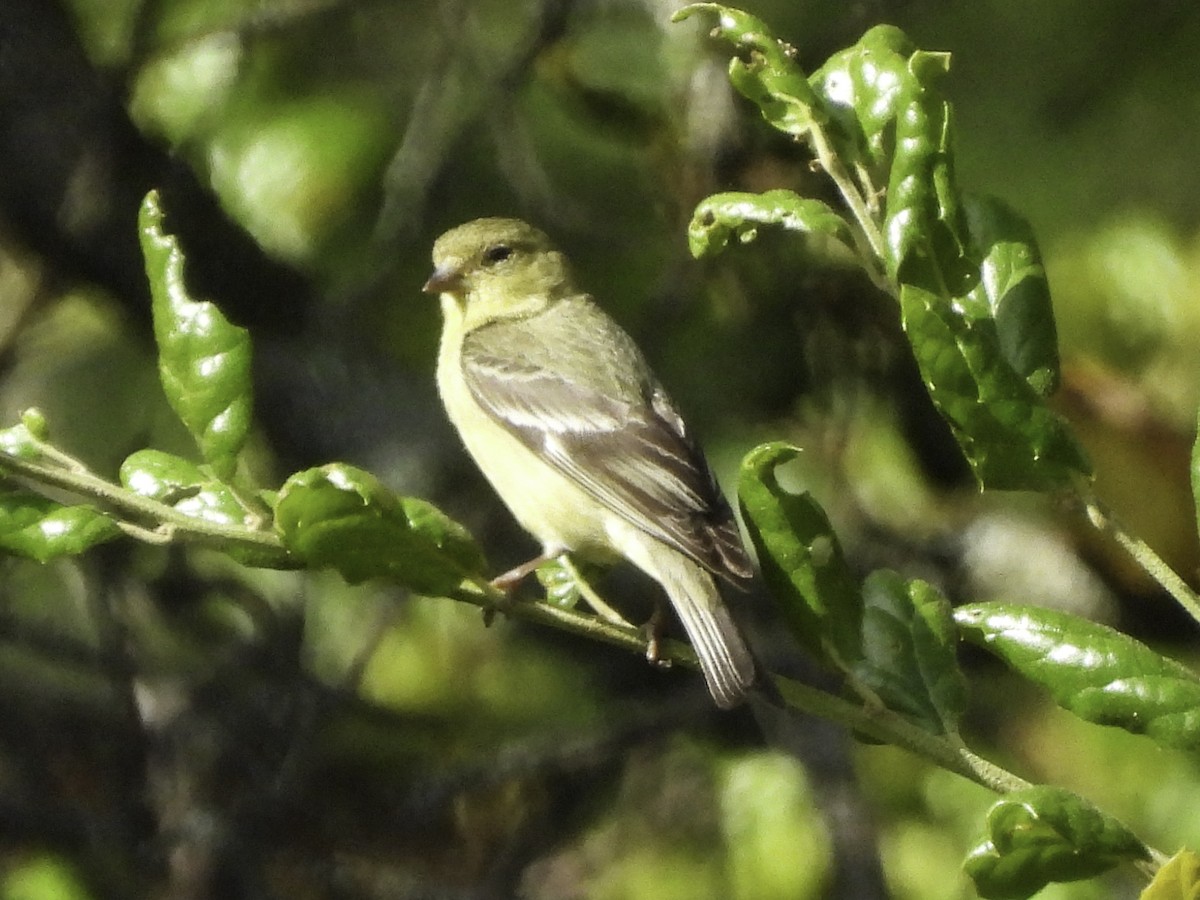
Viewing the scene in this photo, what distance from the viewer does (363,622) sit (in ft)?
15.3

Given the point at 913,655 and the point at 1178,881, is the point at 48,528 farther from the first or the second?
the point at 1178,881

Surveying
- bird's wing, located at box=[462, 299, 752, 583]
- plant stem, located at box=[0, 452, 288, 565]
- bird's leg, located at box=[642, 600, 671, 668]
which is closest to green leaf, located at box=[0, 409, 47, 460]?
plant stem, located at box=[0, 452, 288, 565]

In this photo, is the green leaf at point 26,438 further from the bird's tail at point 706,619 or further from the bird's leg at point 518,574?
the bird's leg at point 518,574

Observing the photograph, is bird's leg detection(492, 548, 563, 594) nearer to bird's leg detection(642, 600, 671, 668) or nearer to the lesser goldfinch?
the lesser goldfinch

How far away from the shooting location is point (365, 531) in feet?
5.57

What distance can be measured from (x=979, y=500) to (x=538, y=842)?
60.3 inches

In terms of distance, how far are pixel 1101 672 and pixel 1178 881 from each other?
0.88ft

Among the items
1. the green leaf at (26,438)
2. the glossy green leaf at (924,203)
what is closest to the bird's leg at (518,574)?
the green leaf at (26,438)

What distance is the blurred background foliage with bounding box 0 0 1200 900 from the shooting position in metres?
4.05

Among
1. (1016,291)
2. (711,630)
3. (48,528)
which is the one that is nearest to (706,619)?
(711,630)

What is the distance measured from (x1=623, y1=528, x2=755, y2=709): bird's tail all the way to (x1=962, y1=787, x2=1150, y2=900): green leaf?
0.93 m

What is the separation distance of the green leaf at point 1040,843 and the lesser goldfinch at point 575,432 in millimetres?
992

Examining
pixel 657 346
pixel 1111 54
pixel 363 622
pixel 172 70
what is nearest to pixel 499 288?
pixel 657 346

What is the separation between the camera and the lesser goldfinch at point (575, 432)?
310 centimetres
